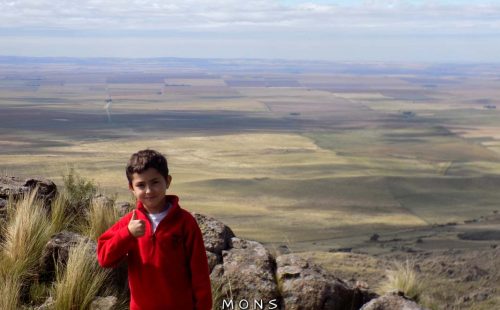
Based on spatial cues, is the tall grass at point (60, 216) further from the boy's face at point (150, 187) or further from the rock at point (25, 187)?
the boy's face at point (150, 187)

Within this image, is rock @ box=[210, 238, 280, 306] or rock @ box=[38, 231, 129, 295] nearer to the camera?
rock @ box=[38, 231, 129, 295]

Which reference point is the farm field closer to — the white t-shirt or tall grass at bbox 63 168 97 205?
tall grass at bbox 63 168 97 205

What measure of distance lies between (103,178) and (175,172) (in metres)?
18.4

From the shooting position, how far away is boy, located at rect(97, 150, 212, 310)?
4949 millimetres

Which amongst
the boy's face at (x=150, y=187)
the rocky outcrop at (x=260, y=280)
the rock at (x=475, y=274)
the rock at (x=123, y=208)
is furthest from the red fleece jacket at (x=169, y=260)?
the rock at (x=475, y=274)

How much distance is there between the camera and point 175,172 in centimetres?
8281

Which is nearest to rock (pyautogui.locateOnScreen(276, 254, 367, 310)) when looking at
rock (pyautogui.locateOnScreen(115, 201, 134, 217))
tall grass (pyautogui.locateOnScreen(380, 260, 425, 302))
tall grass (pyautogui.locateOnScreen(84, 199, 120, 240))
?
tall grass (pyautogui.locateOnScreen(380, 260, 425, 302))

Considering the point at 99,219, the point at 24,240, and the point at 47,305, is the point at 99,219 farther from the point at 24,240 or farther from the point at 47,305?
the point at 47,305

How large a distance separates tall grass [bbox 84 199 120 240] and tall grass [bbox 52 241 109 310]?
1.34 meters

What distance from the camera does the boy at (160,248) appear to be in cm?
495

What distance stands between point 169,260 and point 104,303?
4.86 feet

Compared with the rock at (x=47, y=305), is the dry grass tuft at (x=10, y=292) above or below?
above

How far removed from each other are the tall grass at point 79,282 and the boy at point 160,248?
1.18 meters

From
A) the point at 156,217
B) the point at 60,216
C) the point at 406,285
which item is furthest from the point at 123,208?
the point at 156,217
